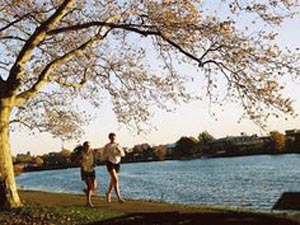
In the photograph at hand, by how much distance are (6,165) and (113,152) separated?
3808 mm

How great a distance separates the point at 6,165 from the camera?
18.9 meters

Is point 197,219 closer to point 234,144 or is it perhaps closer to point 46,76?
point 46,76

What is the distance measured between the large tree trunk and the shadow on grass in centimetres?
1723

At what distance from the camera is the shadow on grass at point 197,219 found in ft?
5.87

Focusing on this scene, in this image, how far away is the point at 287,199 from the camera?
117 inches

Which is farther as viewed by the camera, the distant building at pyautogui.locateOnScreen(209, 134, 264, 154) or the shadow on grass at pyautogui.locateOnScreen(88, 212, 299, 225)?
the distant building at pyautogui.locateOnScreen(209, 134, 264, 154)

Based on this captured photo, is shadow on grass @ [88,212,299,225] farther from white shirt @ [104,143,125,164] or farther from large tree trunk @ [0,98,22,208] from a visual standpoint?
large tree trunk @ [0,98,22,208]

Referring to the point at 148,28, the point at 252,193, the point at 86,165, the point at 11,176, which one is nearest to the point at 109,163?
the point at 86,165

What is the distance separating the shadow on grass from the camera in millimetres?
1790

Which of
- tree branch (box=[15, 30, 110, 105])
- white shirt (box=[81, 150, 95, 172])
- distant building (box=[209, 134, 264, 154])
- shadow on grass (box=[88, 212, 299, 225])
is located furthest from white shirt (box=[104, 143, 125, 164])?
distant building (box=[209, 134, 264, 154])

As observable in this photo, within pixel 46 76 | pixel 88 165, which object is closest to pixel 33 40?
pixel 46 76

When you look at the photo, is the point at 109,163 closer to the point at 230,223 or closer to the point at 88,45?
the point at 88,45

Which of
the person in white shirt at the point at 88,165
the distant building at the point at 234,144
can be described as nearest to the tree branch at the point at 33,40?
the person in white shirt at the point at 88,165

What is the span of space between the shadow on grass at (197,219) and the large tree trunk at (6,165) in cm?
1723
